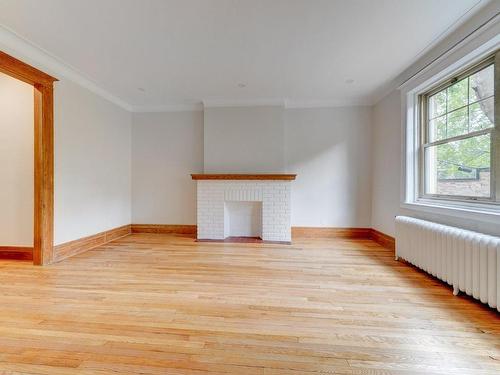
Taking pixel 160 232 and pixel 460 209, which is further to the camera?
pixel 160 232

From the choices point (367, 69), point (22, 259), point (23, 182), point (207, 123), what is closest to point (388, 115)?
point (367, 69)

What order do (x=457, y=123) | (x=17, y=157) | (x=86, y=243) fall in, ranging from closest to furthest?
(x=457, y=123)
(x=17, y=157)
(x=86, y=243)

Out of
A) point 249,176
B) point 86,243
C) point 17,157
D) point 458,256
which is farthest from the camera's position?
point 249,176

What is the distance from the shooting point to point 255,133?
4387mm

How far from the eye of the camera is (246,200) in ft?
14.0

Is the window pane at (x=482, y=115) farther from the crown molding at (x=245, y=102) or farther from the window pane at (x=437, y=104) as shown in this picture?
the crown molding at (x=245, y=102)

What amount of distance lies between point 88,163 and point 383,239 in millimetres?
4822

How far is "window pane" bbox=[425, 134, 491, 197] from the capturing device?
2.23 m

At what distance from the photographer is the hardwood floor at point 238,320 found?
1.31 meters

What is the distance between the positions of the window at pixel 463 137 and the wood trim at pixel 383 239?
0.89m

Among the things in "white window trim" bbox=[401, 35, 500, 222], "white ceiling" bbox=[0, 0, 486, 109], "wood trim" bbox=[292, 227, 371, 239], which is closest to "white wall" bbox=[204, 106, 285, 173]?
"white ceiling" bbox=[0, 0, 486, 109]

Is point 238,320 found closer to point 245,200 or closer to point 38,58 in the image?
point 245,200

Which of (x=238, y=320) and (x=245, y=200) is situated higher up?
(x=245, y=200)

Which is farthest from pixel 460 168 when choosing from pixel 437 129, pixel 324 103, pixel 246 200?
pixel 246 200
